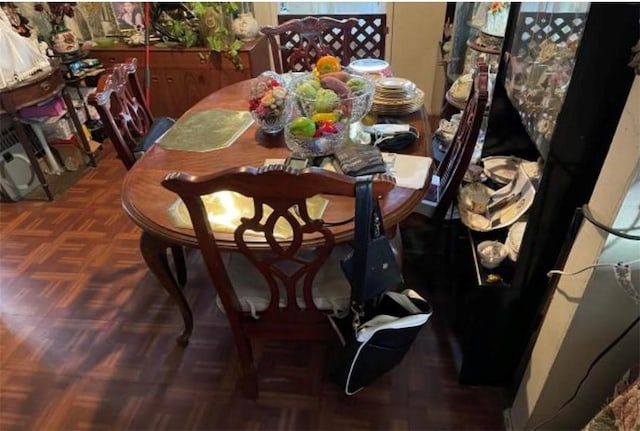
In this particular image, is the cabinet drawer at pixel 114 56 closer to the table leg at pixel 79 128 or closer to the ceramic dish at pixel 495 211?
the table leg at pixel 79 128

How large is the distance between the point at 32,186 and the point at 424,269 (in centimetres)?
244

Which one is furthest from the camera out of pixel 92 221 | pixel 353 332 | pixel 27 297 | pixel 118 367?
pixel 92 221

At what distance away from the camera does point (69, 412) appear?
1360mm

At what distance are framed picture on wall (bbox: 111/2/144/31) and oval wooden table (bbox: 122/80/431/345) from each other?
1.71 metres

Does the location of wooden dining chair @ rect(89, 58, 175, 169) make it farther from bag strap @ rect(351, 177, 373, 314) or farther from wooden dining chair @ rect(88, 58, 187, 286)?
bag strap @ rect(351, 177, 373, 314)

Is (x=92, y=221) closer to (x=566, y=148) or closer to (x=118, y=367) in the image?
(x=118, y=367)

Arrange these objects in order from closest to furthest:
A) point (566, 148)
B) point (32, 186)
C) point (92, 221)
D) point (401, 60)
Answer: point (566, 148) < point (92, 221) < point (32, 186) < point (401, 60)

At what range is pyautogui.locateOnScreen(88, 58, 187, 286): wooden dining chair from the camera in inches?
55.0

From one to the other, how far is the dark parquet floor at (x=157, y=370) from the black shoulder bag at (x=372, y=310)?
0.25 meters

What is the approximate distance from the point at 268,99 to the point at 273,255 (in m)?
0.54

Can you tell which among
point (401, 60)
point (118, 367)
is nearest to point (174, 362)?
point (118, 367)

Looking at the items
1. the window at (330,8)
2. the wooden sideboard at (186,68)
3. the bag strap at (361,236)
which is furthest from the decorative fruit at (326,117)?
the window at (330,8)

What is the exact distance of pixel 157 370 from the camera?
1470 millimetres

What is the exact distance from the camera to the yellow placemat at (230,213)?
1.00 m
